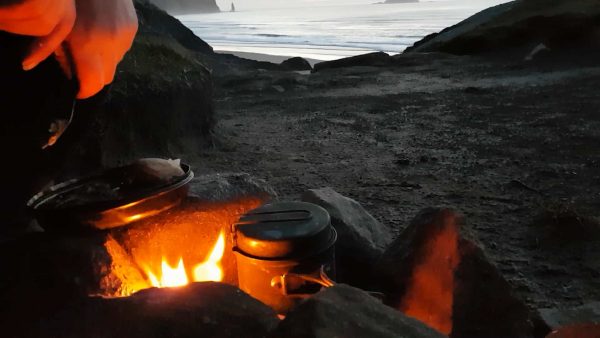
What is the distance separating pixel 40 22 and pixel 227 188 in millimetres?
818

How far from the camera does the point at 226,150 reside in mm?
3750

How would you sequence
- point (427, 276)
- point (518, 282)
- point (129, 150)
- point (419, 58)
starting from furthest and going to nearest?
point (419, 58), point (129, 150), point (518, 282), point (427, 276)

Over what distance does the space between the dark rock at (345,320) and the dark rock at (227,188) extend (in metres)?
0.69

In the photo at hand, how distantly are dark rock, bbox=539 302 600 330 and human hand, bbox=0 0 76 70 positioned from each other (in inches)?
54.4

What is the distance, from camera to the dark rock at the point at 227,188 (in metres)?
1.63

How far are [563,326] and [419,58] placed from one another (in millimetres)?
7532

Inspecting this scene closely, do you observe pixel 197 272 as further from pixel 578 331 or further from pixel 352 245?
pixel 578 331

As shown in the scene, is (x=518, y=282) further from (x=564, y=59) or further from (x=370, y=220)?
(x=564, y=59)

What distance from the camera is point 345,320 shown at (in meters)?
0.94

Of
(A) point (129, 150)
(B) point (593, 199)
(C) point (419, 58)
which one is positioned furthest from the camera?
(C) point (419, 58)


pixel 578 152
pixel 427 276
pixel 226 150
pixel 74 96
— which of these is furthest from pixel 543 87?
pixel 74 96

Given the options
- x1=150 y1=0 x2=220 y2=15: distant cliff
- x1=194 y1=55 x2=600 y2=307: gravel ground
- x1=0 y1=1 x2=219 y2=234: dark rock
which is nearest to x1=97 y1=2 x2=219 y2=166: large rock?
x1=0 y1=1 x2=219 y2=234: dark rock

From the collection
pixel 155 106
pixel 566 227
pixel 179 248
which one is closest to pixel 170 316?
pixel 179 248

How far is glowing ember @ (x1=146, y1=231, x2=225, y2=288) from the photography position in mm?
1489
